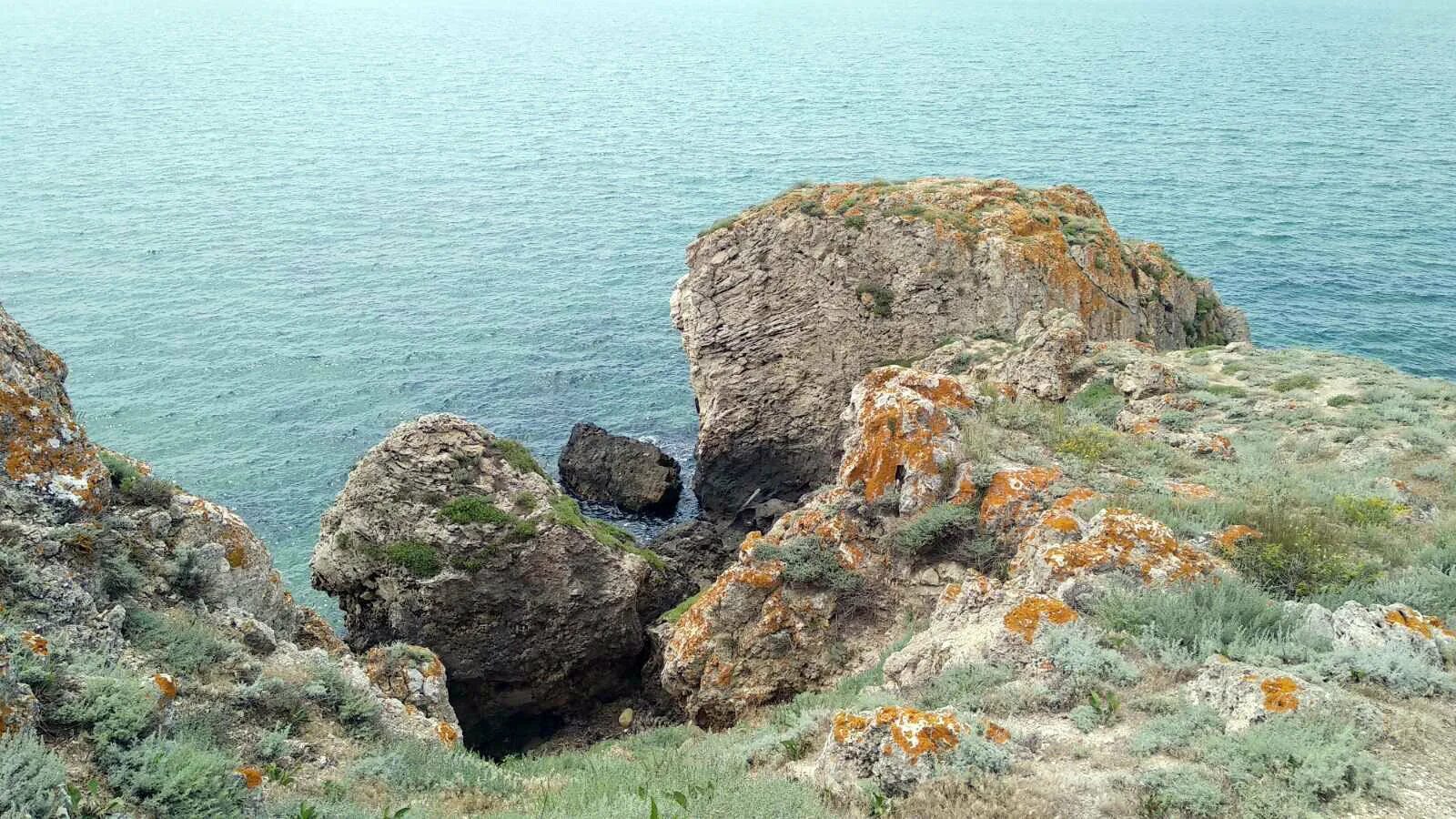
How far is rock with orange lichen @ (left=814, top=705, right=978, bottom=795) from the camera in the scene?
849 cm

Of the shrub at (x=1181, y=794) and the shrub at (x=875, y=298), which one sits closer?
the shrub at (x=1181, y=794)

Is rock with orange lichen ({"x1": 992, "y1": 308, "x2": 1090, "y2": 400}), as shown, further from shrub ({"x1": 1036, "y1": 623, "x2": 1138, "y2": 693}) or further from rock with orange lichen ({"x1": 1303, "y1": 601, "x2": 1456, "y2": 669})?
rock with orange lichen ({"x1": 1303, "y1": 601, "x2": 1456, "y2": 669})

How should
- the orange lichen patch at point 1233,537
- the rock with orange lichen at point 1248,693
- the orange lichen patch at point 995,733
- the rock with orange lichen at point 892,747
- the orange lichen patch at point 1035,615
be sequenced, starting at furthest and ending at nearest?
the orange lichen patch at point 1233,537 → the orange lichen patch at point 1035,615 → the orange lichen patch at point 995,733 → the rock with orange lichen at point 1248,693 → the rock with orange lichen at point 892,747

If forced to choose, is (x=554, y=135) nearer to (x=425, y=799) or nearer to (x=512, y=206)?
(x=512, y=206)

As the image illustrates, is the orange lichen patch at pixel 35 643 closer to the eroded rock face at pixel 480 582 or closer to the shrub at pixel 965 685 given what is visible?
the shrub at pixel 965 685

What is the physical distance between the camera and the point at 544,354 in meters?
46.5

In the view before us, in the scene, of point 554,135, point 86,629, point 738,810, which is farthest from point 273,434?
point 554,135

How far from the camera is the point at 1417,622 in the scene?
9.74 m

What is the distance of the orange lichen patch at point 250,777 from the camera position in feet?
26.2

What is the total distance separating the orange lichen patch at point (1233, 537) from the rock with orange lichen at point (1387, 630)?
2.22 m

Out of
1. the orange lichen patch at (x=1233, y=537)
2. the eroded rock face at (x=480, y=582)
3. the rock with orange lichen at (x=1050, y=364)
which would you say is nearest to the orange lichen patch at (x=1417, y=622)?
the orange lichen patch at (x=1233, y=537)

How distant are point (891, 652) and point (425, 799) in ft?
24.9

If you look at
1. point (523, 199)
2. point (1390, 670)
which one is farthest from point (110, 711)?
point (523, 199)

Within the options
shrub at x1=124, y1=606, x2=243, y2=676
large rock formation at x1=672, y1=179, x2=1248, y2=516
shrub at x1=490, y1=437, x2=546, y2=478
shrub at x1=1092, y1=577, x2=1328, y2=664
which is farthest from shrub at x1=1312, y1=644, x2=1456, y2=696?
large rock formation at x1=672, y1=179, x2=1248, y2=516
